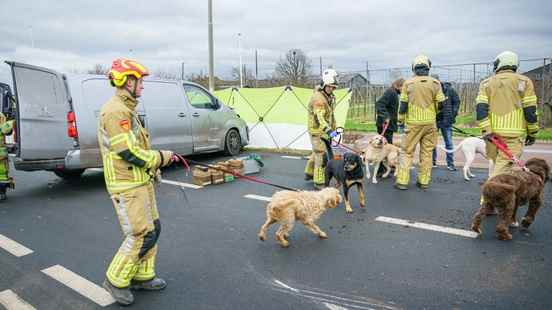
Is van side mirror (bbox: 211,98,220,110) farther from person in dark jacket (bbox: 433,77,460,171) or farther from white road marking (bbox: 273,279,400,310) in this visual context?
white road marking (bbox: 273,279,400,310)

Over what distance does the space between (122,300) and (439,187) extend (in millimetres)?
5897

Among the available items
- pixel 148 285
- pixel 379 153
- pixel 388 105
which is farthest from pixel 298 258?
pixel 388 105

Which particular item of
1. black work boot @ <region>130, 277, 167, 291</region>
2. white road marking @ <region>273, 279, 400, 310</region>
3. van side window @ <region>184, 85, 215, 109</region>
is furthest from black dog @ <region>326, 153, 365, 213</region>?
van side window @ <region>184, 85, 215, 109</region>

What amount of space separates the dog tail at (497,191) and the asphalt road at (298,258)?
54 cm

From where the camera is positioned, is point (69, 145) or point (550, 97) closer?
point (69, 145)

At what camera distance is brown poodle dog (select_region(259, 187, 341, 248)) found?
4.32 meters

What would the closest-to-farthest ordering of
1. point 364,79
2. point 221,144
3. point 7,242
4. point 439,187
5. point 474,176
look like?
1. point 7,242
2. point 439,187
3. point 474,176
4. point 221,144
5. point 364,79

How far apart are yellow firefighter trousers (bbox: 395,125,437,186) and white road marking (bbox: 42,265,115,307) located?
17.6 ft

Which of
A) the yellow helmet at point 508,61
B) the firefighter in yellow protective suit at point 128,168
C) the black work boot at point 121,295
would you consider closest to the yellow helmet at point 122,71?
the firefighter in yellow protective suit at point 128,168

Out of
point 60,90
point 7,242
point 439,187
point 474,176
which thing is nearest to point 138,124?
point 7,242

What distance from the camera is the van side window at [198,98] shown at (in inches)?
380

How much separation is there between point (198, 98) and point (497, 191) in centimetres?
753

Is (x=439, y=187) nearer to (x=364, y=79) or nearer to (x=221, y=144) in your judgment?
(x=221, y=144)

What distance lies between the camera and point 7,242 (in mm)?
4727
